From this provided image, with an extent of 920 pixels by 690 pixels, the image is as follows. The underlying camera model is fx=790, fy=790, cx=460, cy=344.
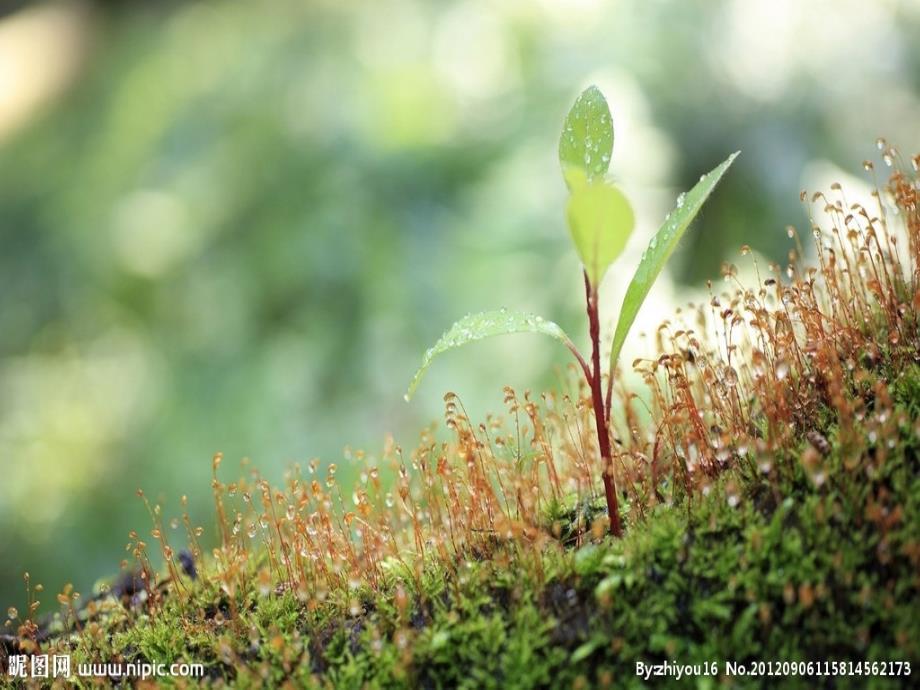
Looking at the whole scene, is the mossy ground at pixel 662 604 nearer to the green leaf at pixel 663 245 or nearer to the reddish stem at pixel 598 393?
the reddish stem at pixel 598 393

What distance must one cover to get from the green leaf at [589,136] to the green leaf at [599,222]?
217 millimetres

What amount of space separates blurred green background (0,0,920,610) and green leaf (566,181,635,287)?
256 centimetres

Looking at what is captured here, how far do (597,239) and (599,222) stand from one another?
0.10 feet

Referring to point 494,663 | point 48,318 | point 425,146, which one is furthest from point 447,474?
point 48,318

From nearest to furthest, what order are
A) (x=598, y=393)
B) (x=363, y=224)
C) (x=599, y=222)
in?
(x=599, y=222), (x=598, y=393), (x=363, y=224)

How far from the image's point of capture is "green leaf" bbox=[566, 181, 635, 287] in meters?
1.16

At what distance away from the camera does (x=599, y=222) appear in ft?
3.91

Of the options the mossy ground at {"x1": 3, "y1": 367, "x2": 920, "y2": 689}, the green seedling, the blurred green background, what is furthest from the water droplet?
the blurred green background

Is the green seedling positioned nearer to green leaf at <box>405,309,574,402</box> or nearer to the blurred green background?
green leaf at <box>405,309,574,402</box>

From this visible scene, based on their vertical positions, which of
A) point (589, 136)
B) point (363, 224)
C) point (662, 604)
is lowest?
→ point (662, 604)

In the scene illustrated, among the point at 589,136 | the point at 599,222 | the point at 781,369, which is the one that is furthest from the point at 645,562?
the point at 589,136

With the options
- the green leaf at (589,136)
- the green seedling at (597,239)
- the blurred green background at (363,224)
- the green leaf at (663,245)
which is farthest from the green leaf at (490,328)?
the blurred green background at (363,224)

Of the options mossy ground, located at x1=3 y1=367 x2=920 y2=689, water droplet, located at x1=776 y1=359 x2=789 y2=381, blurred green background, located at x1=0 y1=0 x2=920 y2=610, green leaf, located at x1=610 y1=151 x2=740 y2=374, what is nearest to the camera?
mossy ground, located at x1=3 y1=367 x2=920 y2=689

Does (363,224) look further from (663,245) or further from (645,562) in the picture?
(645,562)
